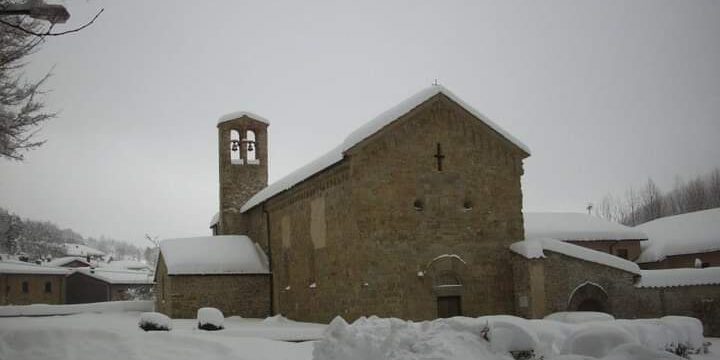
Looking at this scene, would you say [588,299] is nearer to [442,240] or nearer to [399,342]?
[442,240]

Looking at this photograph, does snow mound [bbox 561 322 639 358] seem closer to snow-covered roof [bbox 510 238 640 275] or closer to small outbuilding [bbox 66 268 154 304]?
snow-covered roof [bbox 510 238 640 275]

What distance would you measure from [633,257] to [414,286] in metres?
25.1

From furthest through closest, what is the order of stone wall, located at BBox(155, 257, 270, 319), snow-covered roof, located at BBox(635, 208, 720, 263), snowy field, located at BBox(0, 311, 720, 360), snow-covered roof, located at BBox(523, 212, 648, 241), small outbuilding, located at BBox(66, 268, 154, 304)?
small outbuilding, located at BBox(66, 268, 154, 304), snow-covered roof, located at BBox(523, 212, 648, 241), snow-covered roof, located at BBox(635, 208, 720, 263), stone wall, located at BBox(155, 257, 270, 319), snowy field, located at BBox(0, 311, 720, 360)

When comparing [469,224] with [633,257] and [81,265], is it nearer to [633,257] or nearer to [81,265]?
[633,257]

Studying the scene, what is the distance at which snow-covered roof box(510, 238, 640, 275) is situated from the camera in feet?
74.2

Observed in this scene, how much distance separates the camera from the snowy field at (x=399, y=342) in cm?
1003

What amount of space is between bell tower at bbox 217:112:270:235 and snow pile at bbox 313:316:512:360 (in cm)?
2720

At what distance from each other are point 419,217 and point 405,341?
1222cm

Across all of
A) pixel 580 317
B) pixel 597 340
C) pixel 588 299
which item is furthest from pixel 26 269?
pixel 597 340

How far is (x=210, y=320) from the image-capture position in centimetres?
2239

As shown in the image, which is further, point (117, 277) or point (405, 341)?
point (117, 277)

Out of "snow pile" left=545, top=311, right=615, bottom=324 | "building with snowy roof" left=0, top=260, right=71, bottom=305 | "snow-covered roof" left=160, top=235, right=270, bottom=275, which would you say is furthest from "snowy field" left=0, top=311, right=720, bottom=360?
"building with snowy roof" left=0, top=260, right=71, bottom=305

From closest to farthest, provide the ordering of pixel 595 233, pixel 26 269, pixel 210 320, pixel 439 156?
pixel 210 320
pixel 439 156
pixel 595 233
pixel 26 269

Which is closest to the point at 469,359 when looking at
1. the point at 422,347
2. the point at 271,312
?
the point at 422,347
